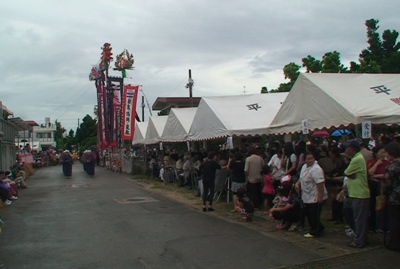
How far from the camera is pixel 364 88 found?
32.7 feet

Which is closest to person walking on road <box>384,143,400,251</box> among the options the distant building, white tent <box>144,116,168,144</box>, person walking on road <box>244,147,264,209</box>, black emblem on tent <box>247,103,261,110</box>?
person walking on road <box>244,147,264,209</box>

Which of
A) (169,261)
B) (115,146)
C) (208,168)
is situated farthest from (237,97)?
(115,146)

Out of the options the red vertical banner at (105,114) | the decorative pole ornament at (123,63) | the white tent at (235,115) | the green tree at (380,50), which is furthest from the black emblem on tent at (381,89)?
the decorative pole ornament at (123,63)

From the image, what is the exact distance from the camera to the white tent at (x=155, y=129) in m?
22.1

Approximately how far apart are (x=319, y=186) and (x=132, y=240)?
3.83 metres

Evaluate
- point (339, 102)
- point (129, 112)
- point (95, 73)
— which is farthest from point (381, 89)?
point (95, 73)

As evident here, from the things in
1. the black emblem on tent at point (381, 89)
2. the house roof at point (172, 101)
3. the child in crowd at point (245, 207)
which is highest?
the house roof at point (172, 101)

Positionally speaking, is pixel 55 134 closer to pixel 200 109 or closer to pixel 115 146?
pixel 115 146

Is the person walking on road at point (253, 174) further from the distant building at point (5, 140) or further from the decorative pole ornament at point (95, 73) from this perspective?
the decorative pole ornament at point (95, 73)

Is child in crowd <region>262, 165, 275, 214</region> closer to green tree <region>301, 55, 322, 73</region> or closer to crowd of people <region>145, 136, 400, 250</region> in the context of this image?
crowd of people <region>145, 136, 400, 250</region>

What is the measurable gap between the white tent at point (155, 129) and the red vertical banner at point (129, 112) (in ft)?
22.2

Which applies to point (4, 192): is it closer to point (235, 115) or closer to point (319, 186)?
point (235, 115)

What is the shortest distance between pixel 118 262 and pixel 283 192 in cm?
392

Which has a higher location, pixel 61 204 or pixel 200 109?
pixel 200 109
